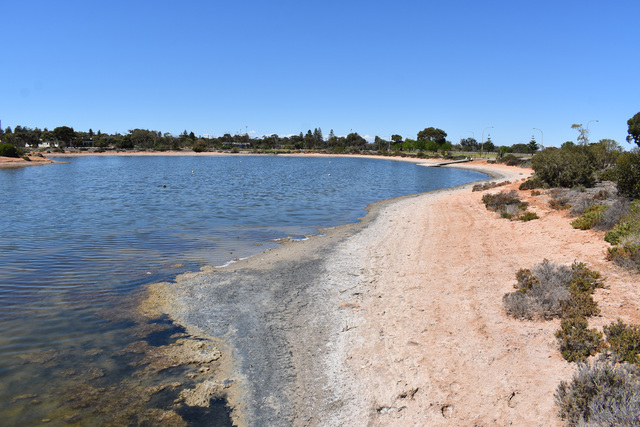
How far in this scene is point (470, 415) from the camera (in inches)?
194

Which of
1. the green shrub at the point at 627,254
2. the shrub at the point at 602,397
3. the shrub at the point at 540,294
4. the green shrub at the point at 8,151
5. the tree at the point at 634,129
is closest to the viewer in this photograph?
the shrub at the point at 602,397

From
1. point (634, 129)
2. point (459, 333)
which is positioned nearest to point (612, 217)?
point (459, 333)

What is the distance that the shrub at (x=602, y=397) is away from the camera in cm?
405

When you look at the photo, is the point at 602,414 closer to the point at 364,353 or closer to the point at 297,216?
the point at 364,353

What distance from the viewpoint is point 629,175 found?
15.6m

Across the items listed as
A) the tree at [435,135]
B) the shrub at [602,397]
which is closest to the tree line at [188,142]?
the tree at [435,135]

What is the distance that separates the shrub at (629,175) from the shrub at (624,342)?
13.0m

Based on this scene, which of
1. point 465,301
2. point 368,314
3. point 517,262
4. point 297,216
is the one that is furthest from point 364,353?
point 297,216

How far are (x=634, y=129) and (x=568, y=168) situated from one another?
191ft

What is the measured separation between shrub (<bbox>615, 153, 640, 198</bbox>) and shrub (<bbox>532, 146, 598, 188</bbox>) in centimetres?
717

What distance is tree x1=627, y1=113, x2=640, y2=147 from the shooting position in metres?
65.0

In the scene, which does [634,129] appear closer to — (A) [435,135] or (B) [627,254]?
(B) [627,254]

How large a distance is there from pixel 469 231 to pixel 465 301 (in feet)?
25.8

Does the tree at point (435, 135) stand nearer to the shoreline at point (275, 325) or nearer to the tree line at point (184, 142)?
the tree line at point (184, 142)
